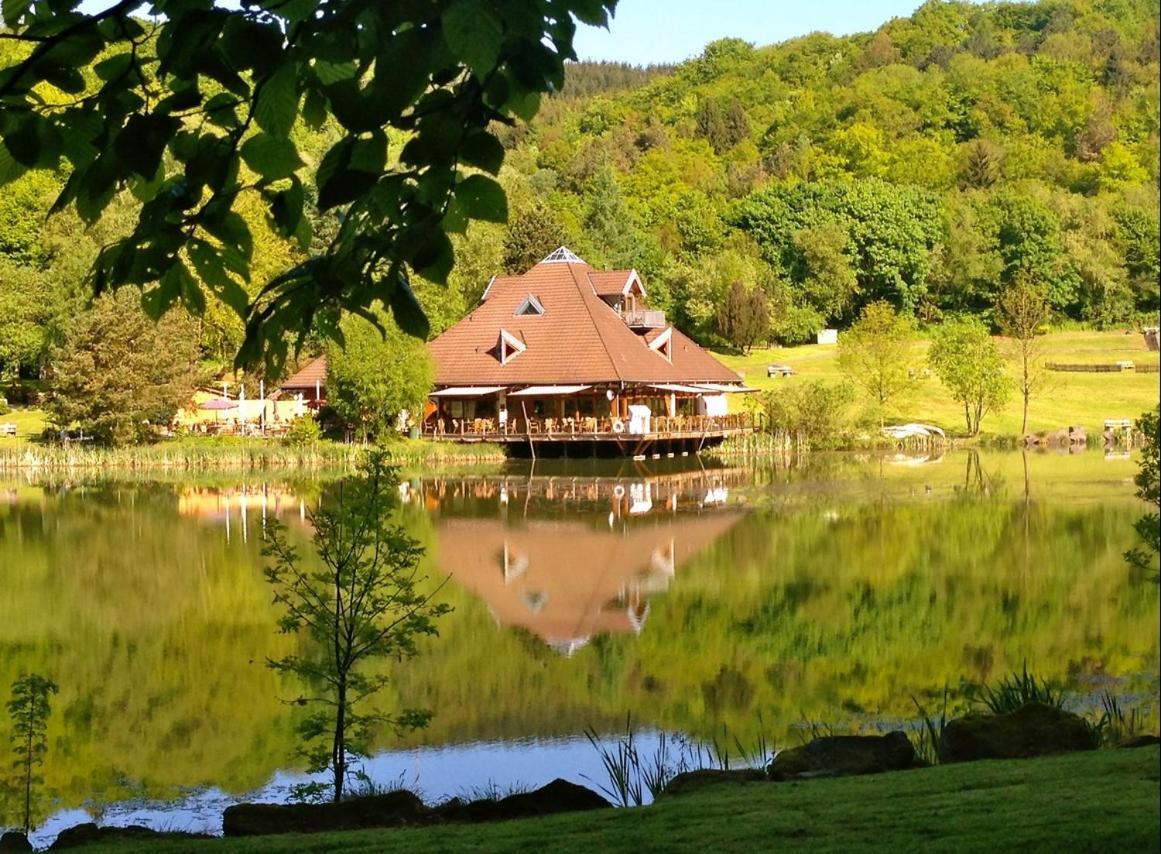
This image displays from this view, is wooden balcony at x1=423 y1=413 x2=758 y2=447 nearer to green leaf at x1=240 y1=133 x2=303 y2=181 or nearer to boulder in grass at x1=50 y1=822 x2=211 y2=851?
boulder in grass at x1=50 y1=822 x2=211 y2=851

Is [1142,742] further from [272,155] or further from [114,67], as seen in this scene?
[114,67]

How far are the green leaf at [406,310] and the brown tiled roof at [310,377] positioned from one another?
34.3 metres

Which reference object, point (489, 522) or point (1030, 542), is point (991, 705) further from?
point (489, 522)

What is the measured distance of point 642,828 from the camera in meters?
4.57

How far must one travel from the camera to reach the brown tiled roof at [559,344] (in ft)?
113

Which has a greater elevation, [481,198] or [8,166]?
[8,166]

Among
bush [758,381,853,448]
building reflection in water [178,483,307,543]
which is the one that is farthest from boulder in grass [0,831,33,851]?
bush [758,381,853,448]

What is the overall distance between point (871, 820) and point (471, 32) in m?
2.99

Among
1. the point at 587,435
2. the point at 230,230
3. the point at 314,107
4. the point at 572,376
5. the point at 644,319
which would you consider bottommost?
the point at 587,435

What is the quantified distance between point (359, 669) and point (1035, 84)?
69.6m

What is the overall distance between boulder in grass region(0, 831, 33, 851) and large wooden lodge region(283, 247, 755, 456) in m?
27.3

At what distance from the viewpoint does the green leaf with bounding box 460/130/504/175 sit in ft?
7.52

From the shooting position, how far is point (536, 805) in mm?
5512

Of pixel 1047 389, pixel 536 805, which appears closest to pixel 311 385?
pixel 1047 389
